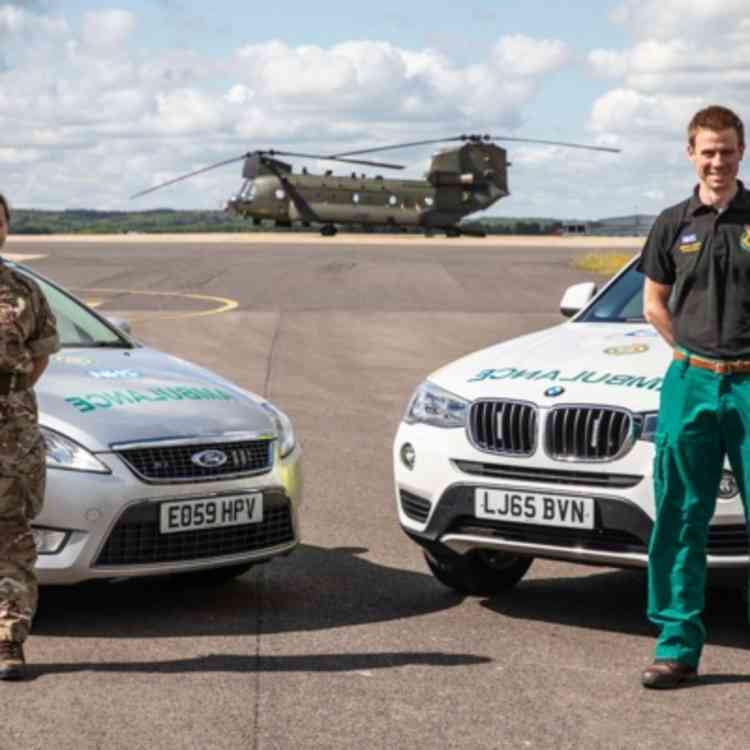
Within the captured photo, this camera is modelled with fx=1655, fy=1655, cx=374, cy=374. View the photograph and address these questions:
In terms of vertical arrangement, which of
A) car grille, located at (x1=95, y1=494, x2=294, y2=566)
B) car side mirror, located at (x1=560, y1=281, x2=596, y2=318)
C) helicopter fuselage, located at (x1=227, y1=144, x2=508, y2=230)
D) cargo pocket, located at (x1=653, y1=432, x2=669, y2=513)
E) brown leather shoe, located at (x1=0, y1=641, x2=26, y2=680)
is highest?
car side mirror, located at (x1=560, y1=281, x2=596, y2=318)

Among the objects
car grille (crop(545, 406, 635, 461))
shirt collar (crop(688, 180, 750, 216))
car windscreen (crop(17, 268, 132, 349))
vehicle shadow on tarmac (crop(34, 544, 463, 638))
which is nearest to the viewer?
shirt collar (crop(688, 180, 750, 216))

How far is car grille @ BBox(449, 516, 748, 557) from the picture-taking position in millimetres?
6008

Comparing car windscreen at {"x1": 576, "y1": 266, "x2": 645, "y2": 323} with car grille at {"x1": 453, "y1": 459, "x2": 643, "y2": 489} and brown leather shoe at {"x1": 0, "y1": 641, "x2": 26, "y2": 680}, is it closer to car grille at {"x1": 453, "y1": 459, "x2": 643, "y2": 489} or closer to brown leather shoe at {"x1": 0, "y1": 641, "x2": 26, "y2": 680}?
car grille at {"x1": 453, "y1": 459, "x2": 643, "y2": 489}

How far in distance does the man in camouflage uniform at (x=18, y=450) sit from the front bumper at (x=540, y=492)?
5.60 feet

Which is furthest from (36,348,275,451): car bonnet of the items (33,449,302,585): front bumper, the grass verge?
the grass verge

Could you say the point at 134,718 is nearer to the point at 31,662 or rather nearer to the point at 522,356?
the point at 31,662

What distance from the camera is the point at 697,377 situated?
18.1 ft

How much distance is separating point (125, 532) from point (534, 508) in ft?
5.22

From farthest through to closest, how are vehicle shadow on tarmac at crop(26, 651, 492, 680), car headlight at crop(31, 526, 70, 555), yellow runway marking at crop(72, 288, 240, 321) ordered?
1. yellow runway marking at crop(72, 288, 240, 321)
2. car headlight at crop(31, 526, 70, 555)
3. vehicle shadow on tarmac at crop(26, 651, 492, 680)

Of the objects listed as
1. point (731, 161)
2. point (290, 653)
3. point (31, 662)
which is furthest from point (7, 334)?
point (731, 161)

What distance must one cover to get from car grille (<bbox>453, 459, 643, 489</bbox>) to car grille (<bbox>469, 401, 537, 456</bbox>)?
0.07 meters

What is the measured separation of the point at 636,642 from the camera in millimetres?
6352

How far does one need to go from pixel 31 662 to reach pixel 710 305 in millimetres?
2676

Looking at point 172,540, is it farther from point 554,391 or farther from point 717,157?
point 717,157
